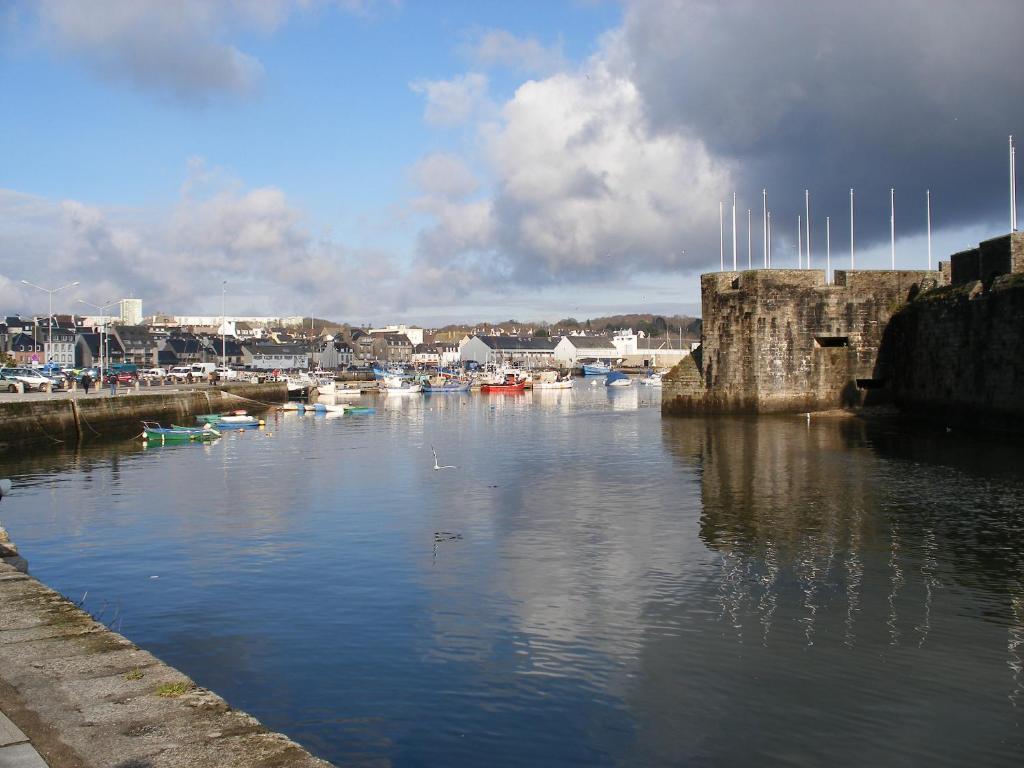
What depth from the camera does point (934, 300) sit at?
42.2 metres

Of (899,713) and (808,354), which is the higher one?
(808,354)

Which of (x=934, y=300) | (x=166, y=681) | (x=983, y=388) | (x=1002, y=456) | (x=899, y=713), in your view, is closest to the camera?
(x=166, y=681)

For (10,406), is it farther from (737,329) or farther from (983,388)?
(983,388)

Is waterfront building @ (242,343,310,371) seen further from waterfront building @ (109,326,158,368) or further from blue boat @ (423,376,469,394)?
blue boat @ (423,376,469,394)

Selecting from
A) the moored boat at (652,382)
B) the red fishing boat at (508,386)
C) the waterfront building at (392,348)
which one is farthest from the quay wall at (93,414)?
the waterfront building at (392,348)

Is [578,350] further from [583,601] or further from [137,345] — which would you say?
[583,601]

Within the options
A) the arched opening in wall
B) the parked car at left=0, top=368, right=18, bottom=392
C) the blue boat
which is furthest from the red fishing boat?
the arched opening in wall

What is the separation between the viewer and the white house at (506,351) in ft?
571

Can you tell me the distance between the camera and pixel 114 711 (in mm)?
7035

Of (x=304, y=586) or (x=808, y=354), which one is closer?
(x=304, y=586)

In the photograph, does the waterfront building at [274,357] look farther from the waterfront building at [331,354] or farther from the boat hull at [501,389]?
the boat hull at [501,389]

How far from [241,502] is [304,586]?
998 cm

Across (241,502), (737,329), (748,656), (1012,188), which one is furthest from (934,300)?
(748,656)

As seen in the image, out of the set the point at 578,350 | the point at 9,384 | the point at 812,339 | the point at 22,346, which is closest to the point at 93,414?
the point at 9,384
